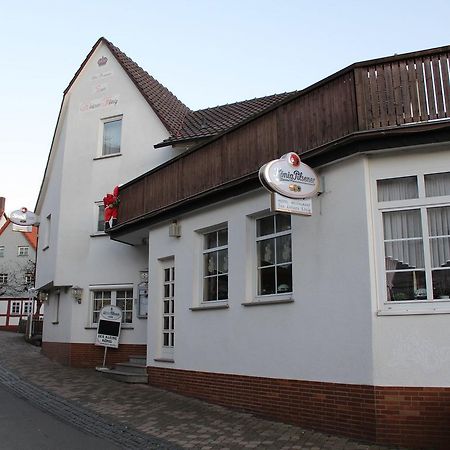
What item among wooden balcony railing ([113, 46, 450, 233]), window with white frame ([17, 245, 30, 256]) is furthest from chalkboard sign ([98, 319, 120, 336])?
window with white frame ([17, 245, 30, 256])

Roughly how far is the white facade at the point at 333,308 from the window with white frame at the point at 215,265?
0.90ft

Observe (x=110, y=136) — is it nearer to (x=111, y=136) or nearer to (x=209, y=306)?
(x=111, y=136)

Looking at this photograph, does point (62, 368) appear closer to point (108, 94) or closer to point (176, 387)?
point (176, 387)

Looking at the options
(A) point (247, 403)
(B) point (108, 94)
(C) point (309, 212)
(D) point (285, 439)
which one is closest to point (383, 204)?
(C) point (309, 212)

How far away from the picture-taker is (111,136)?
706 inches

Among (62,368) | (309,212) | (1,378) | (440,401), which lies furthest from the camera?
(62,368)

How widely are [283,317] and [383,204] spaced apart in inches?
96.5

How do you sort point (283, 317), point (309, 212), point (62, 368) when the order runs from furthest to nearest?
1. point (62, 368)
2. point (283, 317)
3. point (309, 212)

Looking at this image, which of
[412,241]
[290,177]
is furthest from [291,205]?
[412,241]

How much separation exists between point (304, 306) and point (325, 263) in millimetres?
774

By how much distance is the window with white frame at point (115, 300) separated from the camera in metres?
16.3

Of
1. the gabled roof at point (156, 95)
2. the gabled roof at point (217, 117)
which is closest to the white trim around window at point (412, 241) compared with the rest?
the gabled roof at point (217, 117)

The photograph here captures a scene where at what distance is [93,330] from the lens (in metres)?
16.6

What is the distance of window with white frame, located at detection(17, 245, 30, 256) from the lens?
5081 centimetres
